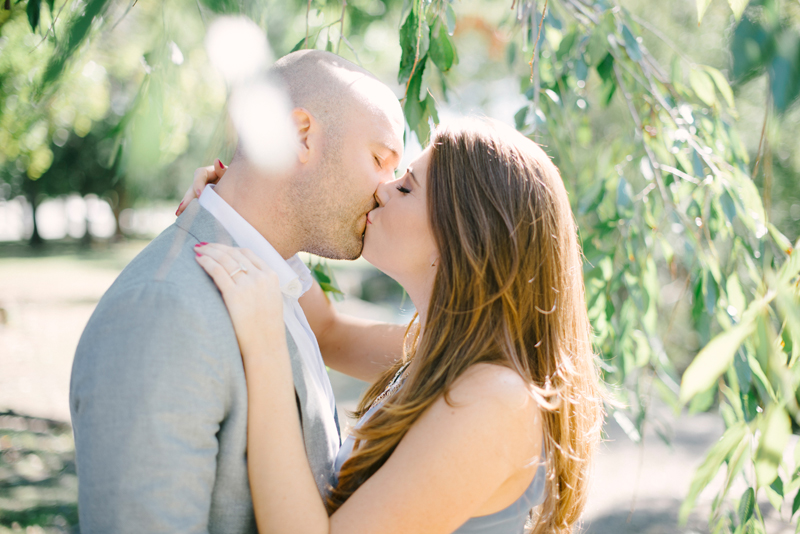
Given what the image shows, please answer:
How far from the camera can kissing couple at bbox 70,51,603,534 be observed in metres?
1.15

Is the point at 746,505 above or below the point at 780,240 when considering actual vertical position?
below

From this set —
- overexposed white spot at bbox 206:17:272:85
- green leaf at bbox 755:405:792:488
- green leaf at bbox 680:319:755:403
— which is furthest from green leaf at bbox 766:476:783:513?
overexposed white spot at bbox 206:17:272:85

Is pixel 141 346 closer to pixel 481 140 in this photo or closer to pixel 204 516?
pixel 204 516

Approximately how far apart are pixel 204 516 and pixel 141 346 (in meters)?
0.39

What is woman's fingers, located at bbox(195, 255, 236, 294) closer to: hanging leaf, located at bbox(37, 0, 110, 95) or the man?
the man

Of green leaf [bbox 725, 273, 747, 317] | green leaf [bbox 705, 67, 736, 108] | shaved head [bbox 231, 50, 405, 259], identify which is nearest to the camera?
shaved head [bbox 231, 50, 405, 259]

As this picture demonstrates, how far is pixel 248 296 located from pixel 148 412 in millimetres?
335

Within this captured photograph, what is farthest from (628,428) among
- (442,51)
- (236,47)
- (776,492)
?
(236,47)

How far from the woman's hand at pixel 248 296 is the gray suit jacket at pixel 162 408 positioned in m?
0.02

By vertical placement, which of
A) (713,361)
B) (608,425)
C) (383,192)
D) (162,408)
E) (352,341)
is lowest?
(608,425)

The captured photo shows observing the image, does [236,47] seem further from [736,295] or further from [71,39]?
[736,295]

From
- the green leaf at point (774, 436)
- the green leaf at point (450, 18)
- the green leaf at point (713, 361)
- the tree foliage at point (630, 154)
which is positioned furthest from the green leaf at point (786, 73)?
the green leaf at point (450, 18)

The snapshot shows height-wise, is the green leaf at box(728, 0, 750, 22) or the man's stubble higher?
the green leaf at box(728, 0, 750, 22)

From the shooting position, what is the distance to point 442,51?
184 centimetres
